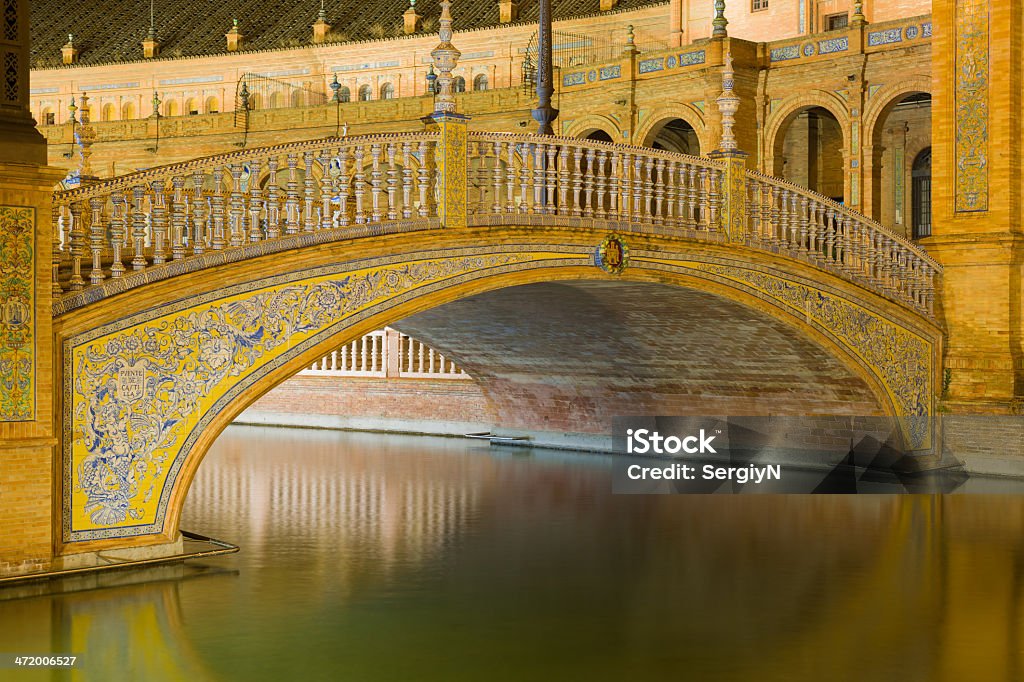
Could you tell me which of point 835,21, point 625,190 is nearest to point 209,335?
point 625,190

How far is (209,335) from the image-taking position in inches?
347

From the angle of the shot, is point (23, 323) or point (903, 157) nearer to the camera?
point (23, 323)

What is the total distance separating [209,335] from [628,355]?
23.9 feet

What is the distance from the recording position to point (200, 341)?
8.78 meters

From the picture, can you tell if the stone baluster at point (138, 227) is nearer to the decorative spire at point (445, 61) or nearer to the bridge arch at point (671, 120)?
the decorative spire at point (445, 61)

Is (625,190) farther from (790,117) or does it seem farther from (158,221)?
(790,117)

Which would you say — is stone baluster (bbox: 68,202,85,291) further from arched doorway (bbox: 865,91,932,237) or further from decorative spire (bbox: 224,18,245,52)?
decorative spire (bbox: 224,18,245,52)

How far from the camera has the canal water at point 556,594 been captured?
6668 millimetres

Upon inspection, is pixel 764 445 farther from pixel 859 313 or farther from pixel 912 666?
pixel 912 666

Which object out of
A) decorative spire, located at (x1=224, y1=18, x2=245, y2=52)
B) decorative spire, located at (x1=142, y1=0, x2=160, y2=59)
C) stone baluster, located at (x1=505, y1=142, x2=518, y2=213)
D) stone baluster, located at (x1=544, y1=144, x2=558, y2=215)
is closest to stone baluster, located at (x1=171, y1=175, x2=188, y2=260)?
stone baluster, located at (x1=505, y1=142, x2=518, y2=213)

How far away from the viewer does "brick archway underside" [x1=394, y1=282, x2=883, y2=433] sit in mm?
13148

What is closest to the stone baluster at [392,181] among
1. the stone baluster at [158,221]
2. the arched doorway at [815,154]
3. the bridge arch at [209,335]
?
the bridge arch at [209,335]

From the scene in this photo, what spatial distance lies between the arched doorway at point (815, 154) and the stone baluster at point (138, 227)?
17719 mm

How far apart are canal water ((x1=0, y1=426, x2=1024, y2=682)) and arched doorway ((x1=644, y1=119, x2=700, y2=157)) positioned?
42.7 feet
